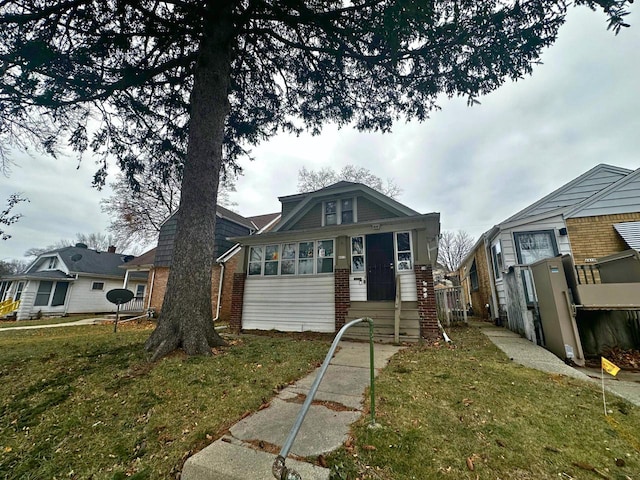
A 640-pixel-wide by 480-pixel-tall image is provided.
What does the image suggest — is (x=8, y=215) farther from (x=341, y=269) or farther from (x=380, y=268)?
(x=380, y=268)

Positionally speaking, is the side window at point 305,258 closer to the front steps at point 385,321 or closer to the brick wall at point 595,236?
the front steps at point 385,321

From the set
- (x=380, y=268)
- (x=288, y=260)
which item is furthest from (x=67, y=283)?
(x=380, y=268)

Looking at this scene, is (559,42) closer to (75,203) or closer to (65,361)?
(65,361)

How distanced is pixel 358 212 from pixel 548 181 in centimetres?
1827

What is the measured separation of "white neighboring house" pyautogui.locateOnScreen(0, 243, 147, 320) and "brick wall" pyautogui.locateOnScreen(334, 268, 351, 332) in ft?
46.4

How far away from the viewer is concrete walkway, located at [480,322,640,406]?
3391 mm

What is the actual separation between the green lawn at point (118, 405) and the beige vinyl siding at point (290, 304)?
388 centimetres

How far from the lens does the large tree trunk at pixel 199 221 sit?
4.54 meters

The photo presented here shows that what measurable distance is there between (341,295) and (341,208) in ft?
12.7

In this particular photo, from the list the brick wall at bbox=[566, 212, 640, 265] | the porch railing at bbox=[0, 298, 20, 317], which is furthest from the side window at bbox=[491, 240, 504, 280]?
the porch railing at bbox=[0, 298, 20, 317]

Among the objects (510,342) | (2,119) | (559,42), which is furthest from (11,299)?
(559,42)

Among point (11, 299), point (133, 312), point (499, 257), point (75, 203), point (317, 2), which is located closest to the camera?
point (317, 2)

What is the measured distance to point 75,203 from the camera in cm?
3316

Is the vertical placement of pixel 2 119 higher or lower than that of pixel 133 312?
higher
